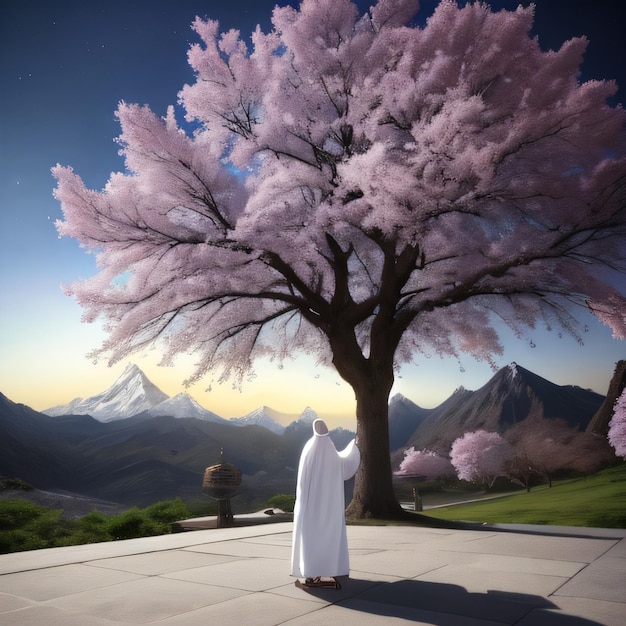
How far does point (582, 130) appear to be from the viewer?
10977 millimetres

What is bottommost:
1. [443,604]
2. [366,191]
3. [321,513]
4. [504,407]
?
[443,604]

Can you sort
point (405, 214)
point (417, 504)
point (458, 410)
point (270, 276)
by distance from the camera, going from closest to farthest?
point (405, 214) < point (270, 276) < point (417, 504) < point (458, 410)

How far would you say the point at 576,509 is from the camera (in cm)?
1605

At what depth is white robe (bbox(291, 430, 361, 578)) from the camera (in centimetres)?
528

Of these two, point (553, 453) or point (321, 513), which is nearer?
point (321, 513)

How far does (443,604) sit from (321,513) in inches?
58.7

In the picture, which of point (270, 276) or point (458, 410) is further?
point (458, 410)

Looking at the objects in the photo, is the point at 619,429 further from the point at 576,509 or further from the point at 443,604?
the point at 443,604

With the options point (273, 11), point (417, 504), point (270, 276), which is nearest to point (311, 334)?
point (270, 276)

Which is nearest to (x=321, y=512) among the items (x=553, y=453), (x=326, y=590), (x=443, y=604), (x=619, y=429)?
(x=326, y=590)

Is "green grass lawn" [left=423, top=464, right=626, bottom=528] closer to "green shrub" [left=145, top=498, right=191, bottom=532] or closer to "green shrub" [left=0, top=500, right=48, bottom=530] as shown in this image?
"green shrub" [left=145, top=498, right=191, bottom=532]

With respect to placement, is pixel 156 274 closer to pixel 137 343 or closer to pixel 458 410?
pixel 137 343

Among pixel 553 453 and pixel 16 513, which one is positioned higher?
pixel 553 453

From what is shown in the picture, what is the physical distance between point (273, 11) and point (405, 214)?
6582 millimetres
